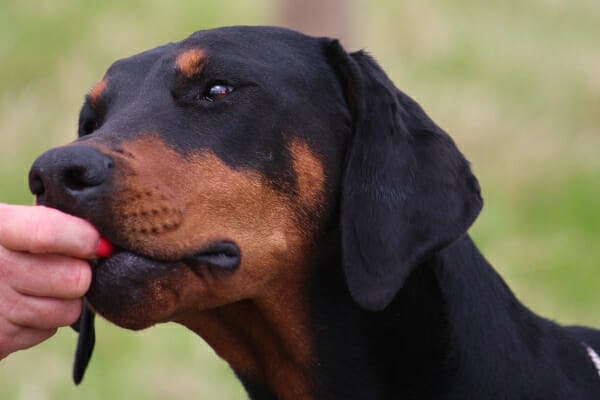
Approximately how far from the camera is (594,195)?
8602mm

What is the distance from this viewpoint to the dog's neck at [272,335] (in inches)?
132

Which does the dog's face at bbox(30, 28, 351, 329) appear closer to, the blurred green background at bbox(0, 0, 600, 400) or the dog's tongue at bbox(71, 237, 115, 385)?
the dog's tongue at bbox(71, 237, 115, 385)

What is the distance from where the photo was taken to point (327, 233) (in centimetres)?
338

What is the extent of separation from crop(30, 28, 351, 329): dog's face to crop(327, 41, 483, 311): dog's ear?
88 mm

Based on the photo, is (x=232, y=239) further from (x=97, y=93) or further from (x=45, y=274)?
(x=97, y=93)

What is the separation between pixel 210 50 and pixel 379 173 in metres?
0.60

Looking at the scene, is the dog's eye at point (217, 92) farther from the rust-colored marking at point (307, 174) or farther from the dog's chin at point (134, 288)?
the dog's chin at point (134, 288)

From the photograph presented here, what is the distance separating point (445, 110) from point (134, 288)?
6949mm

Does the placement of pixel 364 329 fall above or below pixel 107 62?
above

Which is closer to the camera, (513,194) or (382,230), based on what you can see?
(382,230)

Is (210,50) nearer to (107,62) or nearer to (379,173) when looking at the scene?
(379,173)

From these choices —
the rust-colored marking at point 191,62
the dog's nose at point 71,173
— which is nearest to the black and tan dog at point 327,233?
the rust-colored marking at point 191,62

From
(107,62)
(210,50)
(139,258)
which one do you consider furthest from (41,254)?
(107,62)

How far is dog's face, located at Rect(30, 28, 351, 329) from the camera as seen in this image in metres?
2.90
